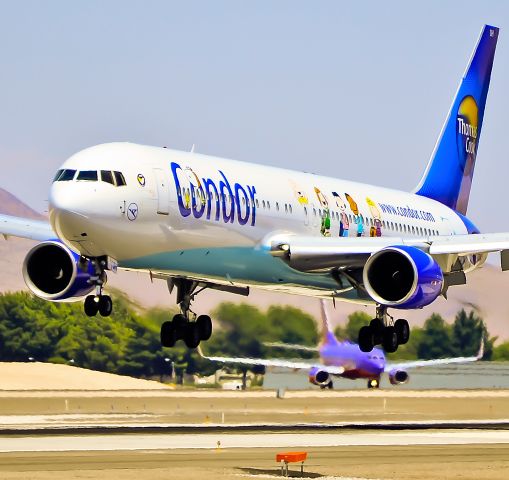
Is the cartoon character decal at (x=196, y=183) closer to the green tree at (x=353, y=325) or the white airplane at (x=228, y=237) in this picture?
the white airplane at (x=228, y=237)

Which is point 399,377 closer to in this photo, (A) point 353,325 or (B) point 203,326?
(A) point 353,325

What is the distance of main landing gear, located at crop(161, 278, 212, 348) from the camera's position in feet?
169

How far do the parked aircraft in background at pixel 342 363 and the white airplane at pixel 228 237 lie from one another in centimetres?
2567

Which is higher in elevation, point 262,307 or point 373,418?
point 262,307

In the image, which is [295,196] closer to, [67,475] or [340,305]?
[67,475]

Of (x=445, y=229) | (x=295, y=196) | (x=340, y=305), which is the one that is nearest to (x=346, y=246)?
(x=295, y=196)

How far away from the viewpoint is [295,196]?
164 feet

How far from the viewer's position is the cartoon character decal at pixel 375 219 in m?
54.4

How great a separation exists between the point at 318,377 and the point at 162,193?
56.5 meters

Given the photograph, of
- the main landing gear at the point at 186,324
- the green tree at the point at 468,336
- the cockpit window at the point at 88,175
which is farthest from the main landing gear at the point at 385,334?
the green tree at the point at 468,336

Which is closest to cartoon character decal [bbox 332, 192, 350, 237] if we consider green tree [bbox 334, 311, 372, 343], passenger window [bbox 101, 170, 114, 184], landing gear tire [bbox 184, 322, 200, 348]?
landing gear tire [bbox 184, 322, 200, 348]

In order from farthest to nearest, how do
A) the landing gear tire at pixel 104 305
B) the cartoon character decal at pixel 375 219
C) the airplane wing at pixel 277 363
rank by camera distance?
the airplane wing at pixel 277 363
the cartoon character decal at pixel 375 219
the landing gear tire at pixel 104 305

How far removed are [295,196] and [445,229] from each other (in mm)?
12160

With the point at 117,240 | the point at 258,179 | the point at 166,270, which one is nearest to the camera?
the point at 117,240
